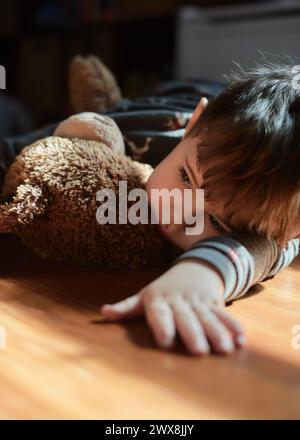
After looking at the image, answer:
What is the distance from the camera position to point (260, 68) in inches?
32.1

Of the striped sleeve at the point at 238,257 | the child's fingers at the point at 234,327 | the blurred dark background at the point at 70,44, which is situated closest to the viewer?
the child's fingers at the point at 234,327

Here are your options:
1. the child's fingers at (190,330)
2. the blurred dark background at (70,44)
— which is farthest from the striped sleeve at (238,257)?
the blurred dark background at (70,44)

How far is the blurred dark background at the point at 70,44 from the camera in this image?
2396 mm

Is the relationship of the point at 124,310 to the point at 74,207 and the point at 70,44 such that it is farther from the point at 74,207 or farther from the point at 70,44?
the point at 70,44

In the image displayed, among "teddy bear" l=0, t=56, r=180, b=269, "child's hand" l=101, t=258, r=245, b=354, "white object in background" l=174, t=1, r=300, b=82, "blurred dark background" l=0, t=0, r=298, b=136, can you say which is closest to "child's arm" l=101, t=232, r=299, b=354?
"child's hand" l=101, t=258, r=245, b=354

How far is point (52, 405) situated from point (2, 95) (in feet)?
7.34

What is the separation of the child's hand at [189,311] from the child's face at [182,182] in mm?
146

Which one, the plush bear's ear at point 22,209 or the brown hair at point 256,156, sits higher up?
the brown hair at point 256,156

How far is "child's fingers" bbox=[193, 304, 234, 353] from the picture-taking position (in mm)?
534

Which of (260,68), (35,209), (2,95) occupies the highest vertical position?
(260,68)

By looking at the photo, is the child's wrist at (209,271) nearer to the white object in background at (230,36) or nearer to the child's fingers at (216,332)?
the child's fingers at (216,332)

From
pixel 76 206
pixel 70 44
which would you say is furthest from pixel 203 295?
pixel 70 44

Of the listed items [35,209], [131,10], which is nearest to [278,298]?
[35,209]
